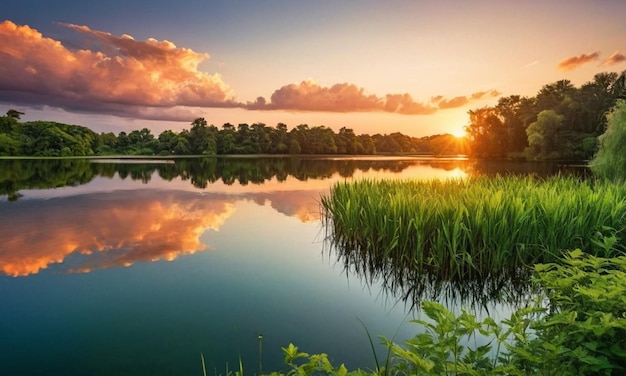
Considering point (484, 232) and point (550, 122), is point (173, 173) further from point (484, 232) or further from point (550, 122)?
point (550, 122)

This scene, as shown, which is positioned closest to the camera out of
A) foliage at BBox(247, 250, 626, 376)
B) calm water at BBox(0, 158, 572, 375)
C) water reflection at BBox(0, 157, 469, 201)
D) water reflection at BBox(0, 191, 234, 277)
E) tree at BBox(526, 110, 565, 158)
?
foliage at BBox(247, 250, 626, 376)

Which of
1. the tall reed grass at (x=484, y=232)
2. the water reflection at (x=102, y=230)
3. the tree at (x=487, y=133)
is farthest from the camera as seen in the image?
the tree at (x=487, y=133)

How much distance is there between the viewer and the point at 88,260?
7.91 m

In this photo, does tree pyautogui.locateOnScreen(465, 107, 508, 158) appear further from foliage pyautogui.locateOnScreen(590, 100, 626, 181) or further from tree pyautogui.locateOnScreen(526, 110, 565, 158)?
foliage pyautogui.locateOnScreen(590, 100, 626, 181)

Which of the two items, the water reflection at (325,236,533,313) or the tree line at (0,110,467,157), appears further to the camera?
the tree line at (0,110,467,157)

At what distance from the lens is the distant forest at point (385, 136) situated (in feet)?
159

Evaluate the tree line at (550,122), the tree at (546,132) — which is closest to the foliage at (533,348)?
the tree line at (550,122)

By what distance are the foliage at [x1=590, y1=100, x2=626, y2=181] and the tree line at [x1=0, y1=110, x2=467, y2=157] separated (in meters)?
57.6

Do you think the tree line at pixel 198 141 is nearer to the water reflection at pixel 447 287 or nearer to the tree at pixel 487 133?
the tree at pixel 487 133

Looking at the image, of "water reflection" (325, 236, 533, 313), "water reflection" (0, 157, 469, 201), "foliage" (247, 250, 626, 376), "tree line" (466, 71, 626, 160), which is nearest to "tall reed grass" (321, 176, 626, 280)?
"water reflection" (325, 236, 533, 313)

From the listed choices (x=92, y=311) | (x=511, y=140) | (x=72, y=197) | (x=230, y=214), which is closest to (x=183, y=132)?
(x=511, y=140)

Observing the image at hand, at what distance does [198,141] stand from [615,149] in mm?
80805

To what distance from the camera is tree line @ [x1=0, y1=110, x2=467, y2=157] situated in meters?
69.4

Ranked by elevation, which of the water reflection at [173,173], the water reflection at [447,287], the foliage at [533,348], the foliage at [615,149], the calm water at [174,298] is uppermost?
the foliage at [615,149]
